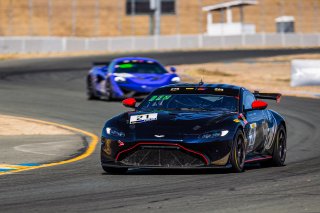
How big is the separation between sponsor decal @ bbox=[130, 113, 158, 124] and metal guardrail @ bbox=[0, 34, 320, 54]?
145 ft

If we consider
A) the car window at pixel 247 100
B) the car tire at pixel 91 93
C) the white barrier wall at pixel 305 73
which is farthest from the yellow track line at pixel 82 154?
the white barrier wall at pixel 305 73

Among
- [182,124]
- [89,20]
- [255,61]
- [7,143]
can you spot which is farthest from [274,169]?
[89,20]

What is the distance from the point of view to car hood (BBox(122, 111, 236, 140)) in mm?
11633

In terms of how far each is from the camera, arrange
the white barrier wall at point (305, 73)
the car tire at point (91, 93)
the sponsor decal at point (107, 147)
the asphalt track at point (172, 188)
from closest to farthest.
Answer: the asphalt track at point (172, 188), the sponsor decal at point (107, 147), the car tire at point (91, 93), the white barrier wall at point (305, 73)

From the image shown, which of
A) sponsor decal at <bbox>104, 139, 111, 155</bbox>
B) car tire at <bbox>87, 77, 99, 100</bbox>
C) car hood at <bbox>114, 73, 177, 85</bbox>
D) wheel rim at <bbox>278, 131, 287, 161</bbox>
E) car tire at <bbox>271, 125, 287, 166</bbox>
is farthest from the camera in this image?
car tire at <bbox>87, 77, 99, 100</bbox>

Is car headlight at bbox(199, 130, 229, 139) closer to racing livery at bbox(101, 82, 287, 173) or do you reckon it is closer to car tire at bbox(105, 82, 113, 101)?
racing livery at bbox(101, 82, 287, 173)

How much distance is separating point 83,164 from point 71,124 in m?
7.47

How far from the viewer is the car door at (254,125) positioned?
1265 cm

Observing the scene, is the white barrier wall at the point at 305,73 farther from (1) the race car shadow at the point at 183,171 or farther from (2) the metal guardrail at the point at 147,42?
(2) the metal guardrail at the point at 147,42

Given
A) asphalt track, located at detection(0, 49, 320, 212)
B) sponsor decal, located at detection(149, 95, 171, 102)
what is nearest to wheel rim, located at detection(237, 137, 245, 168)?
asphalt track, located at detection(0, 49, 320, 212)

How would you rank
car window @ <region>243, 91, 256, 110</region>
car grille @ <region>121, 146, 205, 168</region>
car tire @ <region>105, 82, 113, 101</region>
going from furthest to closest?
car tire @ <region>105, 82, 113, 101</region>
car window @ <region>243, 91, 256, 110</region>
car grille @ <region>121, 146, 205, 168</region>

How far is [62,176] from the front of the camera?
11.8 meters

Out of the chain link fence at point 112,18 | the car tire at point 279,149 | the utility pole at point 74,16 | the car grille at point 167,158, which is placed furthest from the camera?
the utility pole at point 74,16

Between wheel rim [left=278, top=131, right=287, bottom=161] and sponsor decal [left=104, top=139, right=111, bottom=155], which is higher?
sponsor decal [left=104, top=139, right=111, bottom=155]
